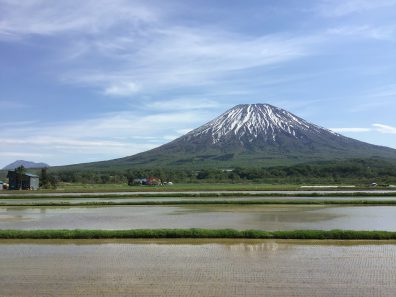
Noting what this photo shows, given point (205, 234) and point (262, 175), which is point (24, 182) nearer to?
point (205, 234)

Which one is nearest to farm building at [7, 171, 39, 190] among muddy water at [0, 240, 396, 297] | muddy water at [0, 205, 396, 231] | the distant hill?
muddy water at [0, 205, 396, 231]

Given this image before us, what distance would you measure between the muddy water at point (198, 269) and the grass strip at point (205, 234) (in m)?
0.84

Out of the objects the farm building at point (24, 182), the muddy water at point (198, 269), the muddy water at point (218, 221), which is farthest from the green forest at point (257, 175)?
A: the muddy water at point (198, 269)

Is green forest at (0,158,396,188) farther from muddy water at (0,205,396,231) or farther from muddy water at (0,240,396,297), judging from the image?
muddy water at (0,240,396,297)

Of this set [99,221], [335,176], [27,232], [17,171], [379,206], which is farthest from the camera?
[335,176]

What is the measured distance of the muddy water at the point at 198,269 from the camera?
10.1m

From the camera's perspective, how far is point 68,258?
13633 mm

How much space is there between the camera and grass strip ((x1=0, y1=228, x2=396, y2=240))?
1630cm

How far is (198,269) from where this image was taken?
11906 mm

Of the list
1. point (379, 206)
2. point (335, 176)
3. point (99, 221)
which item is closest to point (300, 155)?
point (335, 176)

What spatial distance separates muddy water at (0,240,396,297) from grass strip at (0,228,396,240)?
84 centimetres

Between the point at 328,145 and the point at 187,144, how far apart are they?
54.7m

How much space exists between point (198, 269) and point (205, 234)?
493cm

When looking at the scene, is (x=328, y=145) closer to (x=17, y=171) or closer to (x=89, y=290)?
(x=17, y=171)
